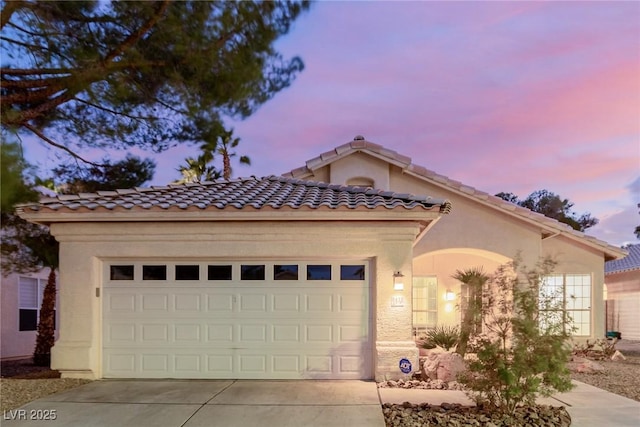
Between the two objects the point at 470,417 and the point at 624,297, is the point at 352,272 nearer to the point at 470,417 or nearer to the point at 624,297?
the point at 470,417

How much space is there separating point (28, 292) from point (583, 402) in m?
14.8

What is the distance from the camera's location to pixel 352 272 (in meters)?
9.30

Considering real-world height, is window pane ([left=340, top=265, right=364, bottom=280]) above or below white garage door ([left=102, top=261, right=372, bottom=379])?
above

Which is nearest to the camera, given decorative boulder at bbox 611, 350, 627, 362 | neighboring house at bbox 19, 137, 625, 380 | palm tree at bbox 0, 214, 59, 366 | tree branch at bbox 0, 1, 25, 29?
tree branch at bbox 0, 1, 25, 29

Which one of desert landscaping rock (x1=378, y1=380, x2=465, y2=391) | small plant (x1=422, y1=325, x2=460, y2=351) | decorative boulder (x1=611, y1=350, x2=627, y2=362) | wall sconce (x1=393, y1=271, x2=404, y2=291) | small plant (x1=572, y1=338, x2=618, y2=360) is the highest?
wall sconce (x1=393, y1=271, x2=404, y2=291)

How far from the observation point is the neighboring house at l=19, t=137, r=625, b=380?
356 inches

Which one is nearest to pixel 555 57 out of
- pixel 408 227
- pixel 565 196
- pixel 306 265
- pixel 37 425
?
pixel 408 227

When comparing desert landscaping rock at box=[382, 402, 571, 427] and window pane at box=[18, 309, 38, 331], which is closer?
desert landscaping rock at box=[382, 402, 571, 427]

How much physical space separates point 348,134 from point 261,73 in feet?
26.6

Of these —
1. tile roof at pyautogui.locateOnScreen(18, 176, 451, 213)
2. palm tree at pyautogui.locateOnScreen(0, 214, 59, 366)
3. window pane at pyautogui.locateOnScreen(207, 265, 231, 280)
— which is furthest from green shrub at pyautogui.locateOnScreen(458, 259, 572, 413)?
palm tree at pyautogui.locateOnScreen(0, 214, 59, 366)

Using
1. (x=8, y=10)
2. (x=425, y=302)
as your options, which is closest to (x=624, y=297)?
(x=425, y=302)

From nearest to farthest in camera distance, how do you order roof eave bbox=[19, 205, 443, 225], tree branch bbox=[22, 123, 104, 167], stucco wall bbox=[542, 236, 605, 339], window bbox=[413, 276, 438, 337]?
roof eave bbox=[19, 205, 443, 225] < tree branch bbox=[22, 123, 104, 167] < stucco wall bbox=[542, 236, 605, 339] < window bbox=[413, 276, 438, 337]

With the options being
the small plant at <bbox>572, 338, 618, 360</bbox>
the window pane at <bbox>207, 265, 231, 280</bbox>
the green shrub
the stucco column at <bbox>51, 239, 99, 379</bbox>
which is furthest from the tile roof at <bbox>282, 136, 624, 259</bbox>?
the green shrub

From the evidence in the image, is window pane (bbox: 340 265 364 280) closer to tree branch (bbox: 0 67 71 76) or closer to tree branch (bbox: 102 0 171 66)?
tree branch (bbox: 102 0 171 66)
